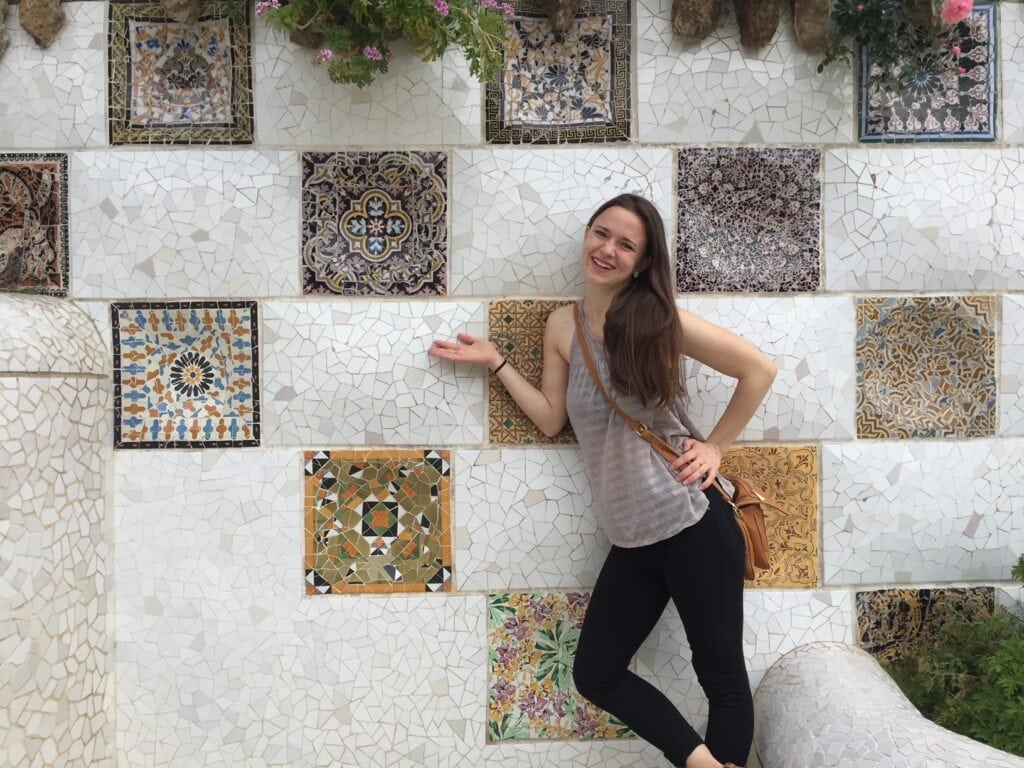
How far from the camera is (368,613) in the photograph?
2.56m

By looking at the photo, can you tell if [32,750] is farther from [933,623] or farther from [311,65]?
[933,623]

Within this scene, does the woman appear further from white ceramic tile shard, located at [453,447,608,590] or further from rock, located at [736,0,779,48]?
rock, located at [736,0,779,48]

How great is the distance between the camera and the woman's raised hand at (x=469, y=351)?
245 cm

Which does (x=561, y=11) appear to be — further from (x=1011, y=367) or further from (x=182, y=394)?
(x=1011, y=367)

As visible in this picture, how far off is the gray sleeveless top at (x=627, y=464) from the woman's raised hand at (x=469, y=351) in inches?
9.8

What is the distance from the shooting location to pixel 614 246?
2270 millimetres

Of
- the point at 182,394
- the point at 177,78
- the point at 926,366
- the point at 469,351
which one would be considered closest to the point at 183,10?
the point at 177,78

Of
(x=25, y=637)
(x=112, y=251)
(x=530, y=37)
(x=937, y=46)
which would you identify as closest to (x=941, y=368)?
(x=937, y=46)

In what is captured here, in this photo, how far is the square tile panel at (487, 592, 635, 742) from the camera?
258 centimetres

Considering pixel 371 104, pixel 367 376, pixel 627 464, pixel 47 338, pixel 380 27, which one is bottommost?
pixel 627 464

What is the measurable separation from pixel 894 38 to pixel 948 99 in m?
0.31

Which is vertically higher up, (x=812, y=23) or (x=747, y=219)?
(x=812, y=23)

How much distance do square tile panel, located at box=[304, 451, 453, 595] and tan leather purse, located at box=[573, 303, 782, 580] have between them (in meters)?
0.60

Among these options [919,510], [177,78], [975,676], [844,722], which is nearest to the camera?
[844,722]
